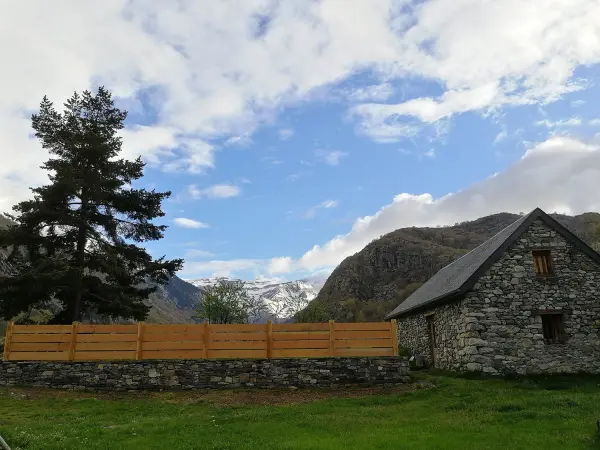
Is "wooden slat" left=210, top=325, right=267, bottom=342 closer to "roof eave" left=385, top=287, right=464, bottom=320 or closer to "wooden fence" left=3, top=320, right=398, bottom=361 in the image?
"wooden fence" left=3, top=320, right=398, bottom=361

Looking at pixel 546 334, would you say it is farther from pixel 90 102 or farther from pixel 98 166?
pixel 90 102

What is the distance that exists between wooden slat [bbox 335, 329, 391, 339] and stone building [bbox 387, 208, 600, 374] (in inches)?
129

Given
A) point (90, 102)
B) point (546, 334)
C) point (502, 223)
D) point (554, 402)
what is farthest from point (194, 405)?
point (502, 223)

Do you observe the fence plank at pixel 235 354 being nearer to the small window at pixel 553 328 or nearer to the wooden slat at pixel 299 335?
the wooden slat at pixel 299 335

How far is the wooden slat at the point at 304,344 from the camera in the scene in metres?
17.6

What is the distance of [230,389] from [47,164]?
14.9 metres

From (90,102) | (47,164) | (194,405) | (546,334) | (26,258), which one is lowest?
(194,405)

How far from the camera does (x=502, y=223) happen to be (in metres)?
100

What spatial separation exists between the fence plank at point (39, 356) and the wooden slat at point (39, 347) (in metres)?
0.12

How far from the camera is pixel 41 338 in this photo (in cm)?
1762

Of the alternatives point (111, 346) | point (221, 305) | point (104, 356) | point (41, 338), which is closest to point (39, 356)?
point (41, 338)

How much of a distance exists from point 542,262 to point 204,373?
1483 centimetres

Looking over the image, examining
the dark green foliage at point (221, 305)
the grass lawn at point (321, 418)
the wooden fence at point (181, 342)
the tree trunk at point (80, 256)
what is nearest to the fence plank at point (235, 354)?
the wooden fence at point (181, 342)

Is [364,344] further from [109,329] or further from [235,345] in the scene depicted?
[109,329]
